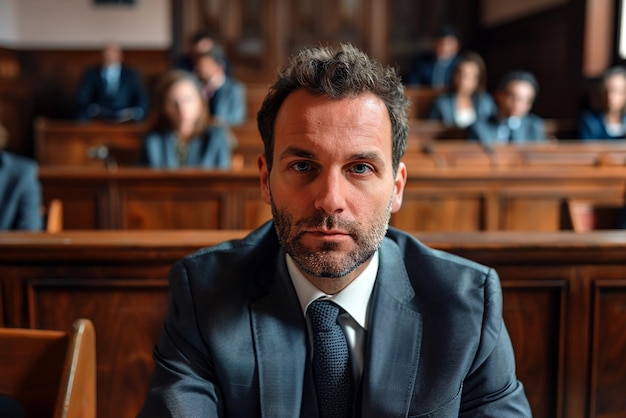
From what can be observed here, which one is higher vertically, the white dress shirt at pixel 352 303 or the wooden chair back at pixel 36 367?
the white dress shirt at pixel 352 303

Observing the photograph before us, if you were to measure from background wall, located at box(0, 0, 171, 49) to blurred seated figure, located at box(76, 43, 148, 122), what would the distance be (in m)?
0.96

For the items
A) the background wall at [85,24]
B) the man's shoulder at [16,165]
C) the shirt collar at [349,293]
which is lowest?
the shirt collar at [349,293]

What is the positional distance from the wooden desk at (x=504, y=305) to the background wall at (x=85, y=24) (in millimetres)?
7609

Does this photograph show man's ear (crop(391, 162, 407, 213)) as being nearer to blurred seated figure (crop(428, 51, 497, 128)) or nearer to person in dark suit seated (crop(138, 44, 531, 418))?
person in dark suit seated (crop(138, 44, 531, 418))

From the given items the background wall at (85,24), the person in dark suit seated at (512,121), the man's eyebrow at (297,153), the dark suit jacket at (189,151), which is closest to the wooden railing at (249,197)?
the dark suit jacket at (189,151)

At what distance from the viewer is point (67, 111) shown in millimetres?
8664

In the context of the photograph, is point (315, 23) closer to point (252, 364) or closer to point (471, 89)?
point (471, 89)

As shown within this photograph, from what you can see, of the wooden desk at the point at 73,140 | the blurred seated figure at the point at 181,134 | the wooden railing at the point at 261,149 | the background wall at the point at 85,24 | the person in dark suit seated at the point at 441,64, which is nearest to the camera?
the blurred seated figure at the point at 181,134

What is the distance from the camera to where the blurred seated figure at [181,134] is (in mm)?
3844

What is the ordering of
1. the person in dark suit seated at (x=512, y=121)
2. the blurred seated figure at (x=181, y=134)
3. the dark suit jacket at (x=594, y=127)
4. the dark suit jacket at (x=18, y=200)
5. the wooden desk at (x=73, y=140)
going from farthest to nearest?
the wooden desk at (x=73, y=140), the dark suit jacket at (x=594, y=127), the person in dark suit seated at (x=512, y=121), the blurred seated figure at (x=181, y=134), the dark suit jacket at (x=18, y=200)

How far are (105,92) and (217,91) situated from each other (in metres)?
2.49

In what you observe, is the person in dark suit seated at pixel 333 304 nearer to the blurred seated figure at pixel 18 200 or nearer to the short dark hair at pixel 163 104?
the blurred seated figure at pixel 18 200

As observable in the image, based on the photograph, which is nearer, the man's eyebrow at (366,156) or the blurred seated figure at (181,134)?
the man's eyebrow at (366,156)

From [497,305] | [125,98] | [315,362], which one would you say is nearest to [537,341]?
[497,305]
